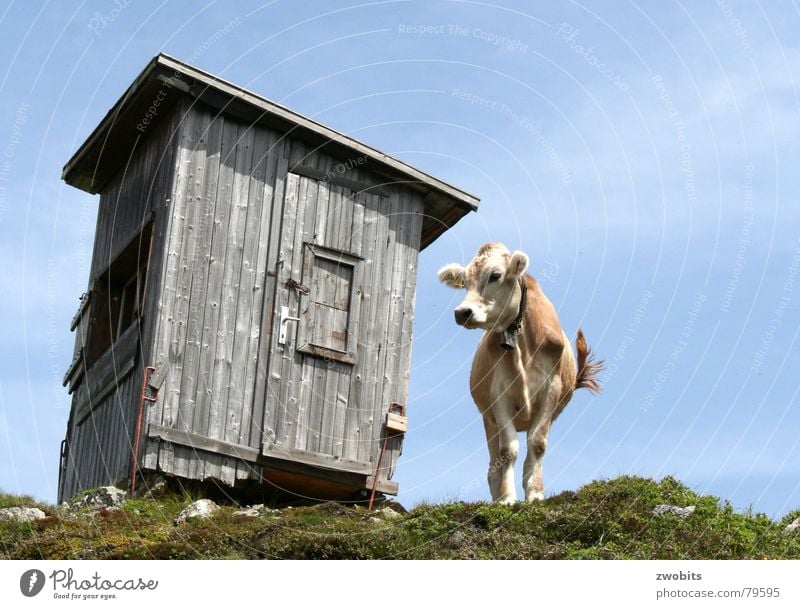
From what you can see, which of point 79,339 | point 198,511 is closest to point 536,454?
point 198,511

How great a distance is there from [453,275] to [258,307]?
558cm

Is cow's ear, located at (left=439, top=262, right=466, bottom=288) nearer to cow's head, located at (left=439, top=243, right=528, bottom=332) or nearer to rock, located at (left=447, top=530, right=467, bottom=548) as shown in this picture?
cow's head, located at (left=439, top=243, right=528, bottom=332)

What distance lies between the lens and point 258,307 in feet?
64.9

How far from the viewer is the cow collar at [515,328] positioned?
14844 mm

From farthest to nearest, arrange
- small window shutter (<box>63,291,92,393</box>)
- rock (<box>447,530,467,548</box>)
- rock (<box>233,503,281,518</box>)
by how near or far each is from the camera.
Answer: small window shutter (<box>63,291,92,393</box>)
rock (<box>233,503,281,518</box>)
rock (<box>447,530,467,548</box>)

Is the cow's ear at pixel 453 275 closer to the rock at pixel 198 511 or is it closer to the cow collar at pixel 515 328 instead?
the cow collar at pixel 515 328

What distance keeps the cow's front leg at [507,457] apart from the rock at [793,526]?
2939 millimetres

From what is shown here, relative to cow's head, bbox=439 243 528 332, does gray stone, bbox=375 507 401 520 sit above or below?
below

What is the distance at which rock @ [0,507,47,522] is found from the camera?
15041 millimetres

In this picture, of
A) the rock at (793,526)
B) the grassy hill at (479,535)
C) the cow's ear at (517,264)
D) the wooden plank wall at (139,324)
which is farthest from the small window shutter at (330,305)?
the rock at (793,526)

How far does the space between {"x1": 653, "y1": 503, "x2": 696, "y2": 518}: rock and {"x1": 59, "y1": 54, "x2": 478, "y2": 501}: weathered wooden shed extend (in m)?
6.91

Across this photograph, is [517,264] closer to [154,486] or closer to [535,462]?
[535,462]
